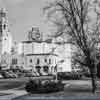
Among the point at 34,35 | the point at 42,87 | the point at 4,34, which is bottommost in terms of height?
the point at 42,87

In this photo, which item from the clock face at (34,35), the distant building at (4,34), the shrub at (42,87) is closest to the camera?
the shrub at (42,87)

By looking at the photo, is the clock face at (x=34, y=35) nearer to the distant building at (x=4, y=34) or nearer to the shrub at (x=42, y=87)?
the distant building at (x=4, y=34)

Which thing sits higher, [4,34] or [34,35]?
[34,35]

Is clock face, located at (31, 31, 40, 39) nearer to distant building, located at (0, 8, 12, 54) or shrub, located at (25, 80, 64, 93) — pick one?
distant building, located at (0, 8, 12, 54)

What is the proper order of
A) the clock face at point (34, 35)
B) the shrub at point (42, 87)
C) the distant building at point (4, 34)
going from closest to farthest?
1. the shrub at point (42, 87)
2. the distant building at point (4, 34)
3. the clock face at point (34, 35)

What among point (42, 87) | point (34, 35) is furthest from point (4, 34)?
point (42, 87)

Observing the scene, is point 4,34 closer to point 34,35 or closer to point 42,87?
point 34,35

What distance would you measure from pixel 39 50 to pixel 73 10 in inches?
4540

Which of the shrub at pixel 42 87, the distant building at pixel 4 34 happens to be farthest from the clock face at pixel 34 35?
the shrub at pixel 42 87

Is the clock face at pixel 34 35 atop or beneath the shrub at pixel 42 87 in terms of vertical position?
atop

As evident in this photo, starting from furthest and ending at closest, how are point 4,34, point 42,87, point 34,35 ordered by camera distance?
1. point 34,35
2. point 4,34
3. point 42,87

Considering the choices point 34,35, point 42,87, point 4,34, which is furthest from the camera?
point 34,35

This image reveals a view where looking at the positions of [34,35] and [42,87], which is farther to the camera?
[34,35]

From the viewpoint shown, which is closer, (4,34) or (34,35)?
(4,34)
